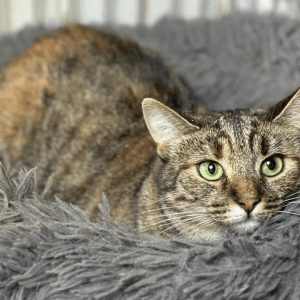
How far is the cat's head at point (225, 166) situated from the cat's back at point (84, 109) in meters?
0.29

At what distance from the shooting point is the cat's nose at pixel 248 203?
3.44 ft

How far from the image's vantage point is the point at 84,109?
1.76 meters

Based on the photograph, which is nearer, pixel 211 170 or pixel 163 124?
pixel 211 170

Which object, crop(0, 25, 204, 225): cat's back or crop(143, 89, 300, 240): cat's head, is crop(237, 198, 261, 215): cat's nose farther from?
crop(0, 25, 204, 225): cat's back

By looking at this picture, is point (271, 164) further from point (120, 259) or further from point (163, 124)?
point (120, 259)

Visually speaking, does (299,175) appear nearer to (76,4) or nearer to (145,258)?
(145,258)

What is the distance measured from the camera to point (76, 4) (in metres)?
2.64

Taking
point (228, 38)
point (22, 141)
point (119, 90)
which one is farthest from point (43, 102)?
point (228, 38)

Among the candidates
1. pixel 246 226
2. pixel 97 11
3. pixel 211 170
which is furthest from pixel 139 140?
pixel 97 11

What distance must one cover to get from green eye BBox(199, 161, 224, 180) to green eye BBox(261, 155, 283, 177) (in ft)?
0.35

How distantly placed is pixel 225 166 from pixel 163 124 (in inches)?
9.6

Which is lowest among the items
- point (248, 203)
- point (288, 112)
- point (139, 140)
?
point (139, 140)

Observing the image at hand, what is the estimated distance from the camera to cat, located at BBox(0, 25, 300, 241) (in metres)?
1.14

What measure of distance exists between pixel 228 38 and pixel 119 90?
81cm
